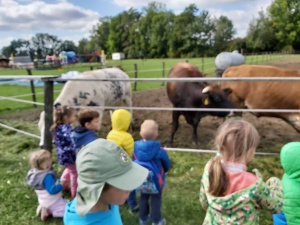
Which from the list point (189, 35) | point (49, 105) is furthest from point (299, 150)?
point (189, 35)

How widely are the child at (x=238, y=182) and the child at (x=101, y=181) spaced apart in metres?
0.51

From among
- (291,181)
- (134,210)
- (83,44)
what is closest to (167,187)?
(134,210)

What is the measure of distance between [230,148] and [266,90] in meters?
4.46

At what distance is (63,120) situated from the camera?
3.41 metres

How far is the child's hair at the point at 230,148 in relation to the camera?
172 centimetres

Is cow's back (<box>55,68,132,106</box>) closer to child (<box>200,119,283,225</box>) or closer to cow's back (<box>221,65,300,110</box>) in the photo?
cow's back (<box>221,65,300,110</box>)

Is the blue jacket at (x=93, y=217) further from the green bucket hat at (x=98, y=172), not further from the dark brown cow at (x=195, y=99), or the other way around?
the dark brown cow at (x=195, y=99)

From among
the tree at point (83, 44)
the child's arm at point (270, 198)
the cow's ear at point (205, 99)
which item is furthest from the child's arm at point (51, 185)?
the tree at point (83, 44)

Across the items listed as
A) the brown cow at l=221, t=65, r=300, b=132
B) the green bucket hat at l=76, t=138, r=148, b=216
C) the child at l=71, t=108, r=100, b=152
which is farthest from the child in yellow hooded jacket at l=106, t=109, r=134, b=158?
the brown cow at l=221, t=65, r=300, b=132

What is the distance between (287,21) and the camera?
189ft

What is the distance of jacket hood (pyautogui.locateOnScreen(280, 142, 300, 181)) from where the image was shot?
1.84 m

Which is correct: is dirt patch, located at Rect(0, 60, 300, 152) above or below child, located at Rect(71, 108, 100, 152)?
below

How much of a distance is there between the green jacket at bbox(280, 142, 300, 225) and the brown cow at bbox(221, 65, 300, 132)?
3786mm

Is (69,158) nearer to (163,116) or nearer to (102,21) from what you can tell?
(163,116)
